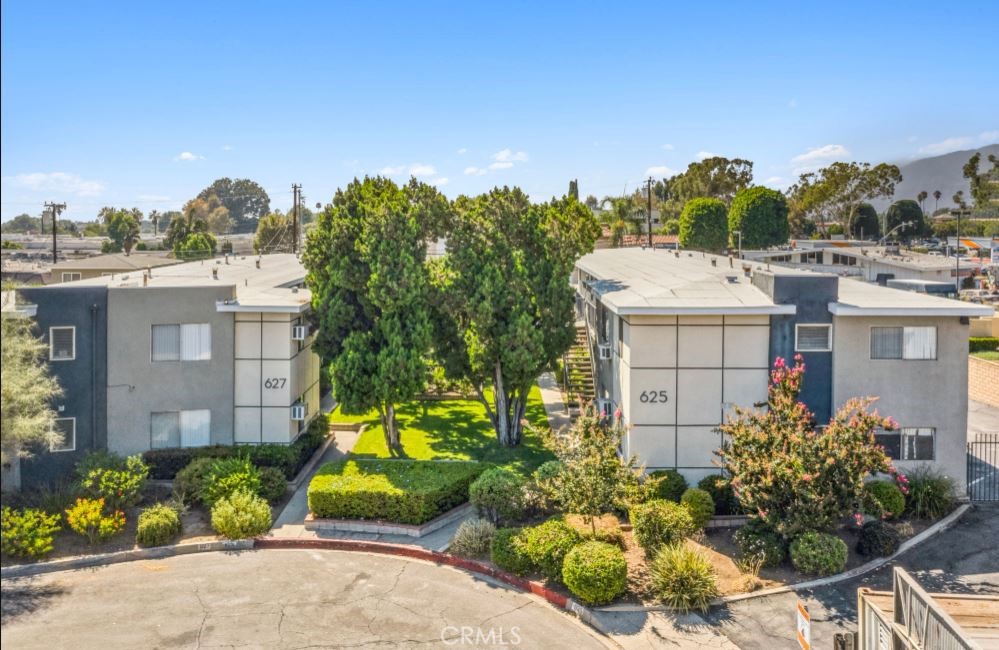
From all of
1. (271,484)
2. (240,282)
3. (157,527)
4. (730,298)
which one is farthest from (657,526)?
(240,282)

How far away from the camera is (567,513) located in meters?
16.9

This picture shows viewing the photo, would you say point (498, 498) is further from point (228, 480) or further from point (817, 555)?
point (817, 555)

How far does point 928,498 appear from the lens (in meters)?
17.8

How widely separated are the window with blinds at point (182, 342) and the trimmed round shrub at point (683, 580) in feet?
41.0

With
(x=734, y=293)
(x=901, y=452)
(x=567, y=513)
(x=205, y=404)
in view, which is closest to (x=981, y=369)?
(x=901, y=452)

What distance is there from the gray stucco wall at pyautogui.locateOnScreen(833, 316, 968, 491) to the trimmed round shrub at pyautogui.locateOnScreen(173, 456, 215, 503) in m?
14.8

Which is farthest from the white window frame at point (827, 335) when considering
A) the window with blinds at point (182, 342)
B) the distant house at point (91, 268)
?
the distant house at point (91, 268)

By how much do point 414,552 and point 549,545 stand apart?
3.17 m

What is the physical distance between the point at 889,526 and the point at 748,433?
4144 millimetres

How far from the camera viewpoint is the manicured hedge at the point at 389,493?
17.7m

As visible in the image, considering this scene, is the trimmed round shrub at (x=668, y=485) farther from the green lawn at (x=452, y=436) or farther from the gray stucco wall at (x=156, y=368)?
the gray stucco wall at (x=156, y=368)

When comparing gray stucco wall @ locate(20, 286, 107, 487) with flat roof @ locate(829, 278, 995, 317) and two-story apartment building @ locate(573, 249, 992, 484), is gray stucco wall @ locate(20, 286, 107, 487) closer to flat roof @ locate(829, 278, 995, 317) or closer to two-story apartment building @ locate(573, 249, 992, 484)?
two-story apartment building @ locate(573, 249, 992, 484)

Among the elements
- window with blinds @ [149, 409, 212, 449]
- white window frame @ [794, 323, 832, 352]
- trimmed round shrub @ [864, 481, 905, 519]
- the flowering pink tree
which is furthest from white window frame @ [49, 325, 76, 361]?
trimmed round shrub @ [864, 481, 905, 519]

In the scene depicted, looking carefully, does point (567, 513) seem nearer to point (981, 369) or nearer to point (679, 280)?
point (679, 280)
